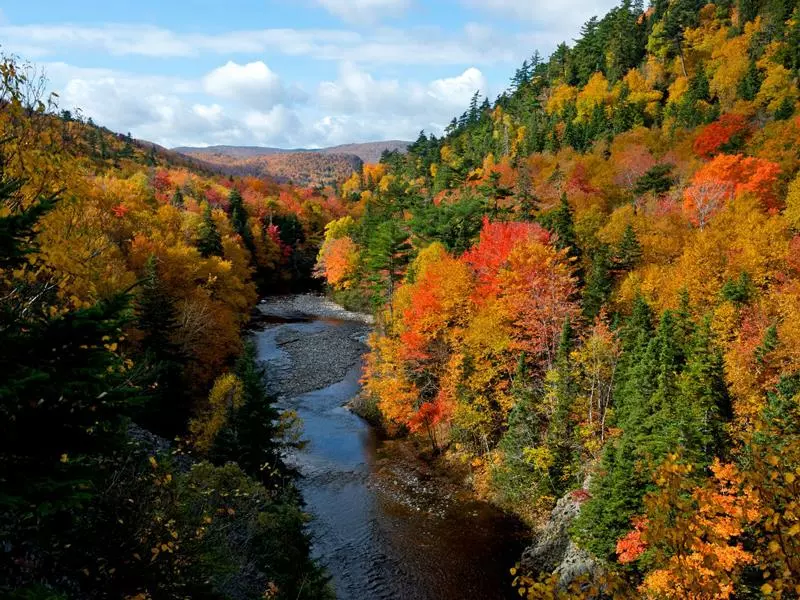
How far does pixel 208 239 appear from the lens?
58656mm

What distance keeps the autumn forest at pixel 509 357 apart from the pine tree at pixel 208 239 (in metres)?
0.40

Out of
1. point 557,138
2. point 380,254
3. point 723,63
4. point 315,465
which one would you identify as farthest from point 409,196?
point 315,465

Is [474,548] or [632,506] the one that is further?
[474,548]

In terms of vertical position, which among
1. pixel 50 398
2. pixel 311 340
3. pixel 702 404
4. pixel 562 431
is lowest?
pixel 311 340

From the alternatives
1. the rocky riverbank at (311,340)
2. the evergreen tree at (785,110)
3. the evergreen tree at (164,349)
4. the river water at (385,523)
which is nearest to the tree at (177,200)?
the rocky riverbank at (311,340)

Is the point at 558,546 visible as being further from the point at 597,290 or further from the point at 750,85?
the point at 750,85

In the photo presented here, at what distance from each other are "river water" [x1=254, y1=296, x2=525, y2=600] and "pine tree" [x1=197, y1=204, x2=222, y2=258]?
23.1 metres

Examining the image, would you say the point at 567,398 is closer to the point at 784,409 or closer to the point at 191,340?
the point at 784,409

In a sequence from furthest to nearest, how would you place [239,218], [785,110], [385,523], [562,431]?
[239,218] → [785,110] → [562,431] → [385,523]

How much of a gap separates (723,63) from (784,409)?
65.9 m

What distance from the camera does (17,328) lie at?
244 inches

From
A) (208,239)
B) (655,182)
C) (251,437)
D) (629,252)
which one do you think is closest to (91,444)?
(251,437)

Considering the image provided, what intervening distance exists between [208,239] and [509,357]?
40.0 m

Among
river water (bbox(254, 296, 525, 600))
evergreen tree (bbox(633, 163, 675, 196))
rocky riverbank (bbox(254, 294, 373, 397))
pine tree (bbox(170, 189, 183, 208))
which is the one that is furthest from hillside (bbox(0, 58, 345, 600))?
pine tree (bbox(170, 189, 183, 208))
